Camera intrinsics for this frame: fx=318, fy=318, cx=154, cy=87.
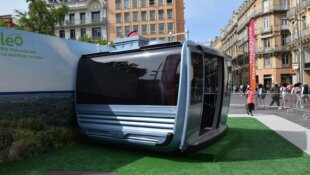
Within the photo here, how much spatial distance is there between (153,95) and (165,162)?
145cm

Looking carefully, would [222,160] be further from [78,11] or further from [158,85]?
[78,11]

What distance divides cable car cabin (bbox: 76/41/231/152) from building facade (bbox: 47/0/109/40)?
60447 millimetres

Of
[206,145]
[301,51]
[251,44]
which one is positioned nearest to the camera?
[206,145]

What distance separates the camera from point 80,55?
349 inches

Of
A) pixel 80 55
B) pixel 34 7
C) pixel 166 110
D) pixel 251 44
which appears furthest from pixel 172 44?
pixel 34 7

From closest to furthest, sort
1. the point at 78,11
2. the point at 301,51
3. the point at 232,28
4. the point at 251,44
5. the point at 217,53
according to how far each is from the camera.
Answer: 1. the point at 217,53
2. the point at 251,44
3. the point at 301,51
4. the point at 78,11
5. the point at 232,28

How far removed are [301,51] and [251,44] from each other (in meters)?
21.5

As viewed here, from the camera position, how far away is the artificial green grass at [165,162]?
20.0ft

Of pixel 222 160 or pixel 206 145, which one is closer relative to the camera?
pixel 222 160

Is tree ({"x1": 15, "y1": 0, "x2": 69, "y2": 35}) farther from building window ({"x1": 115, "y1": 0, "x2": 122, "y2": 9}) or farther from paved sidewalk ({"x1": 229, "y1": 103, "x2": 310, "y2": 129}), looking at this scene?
building window ({"x1": 115, "y1": 0, "x2": 122, "y2": 9})

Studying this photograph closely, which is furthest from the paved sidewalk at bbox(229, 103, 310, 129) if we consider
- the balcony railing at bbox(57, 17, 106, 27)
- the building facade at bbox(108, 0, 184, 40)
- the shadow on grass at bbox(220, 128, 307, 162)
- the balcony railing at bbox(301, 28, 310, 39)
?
the balcony railing at bbox(57, 17, 106, 27)

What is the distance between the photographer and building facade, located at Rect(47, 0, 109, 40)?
2638 inches

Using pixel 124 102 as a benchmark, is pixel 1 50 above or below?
above

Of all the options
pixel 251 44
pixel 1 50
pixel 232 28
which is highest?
pixel 232 28
